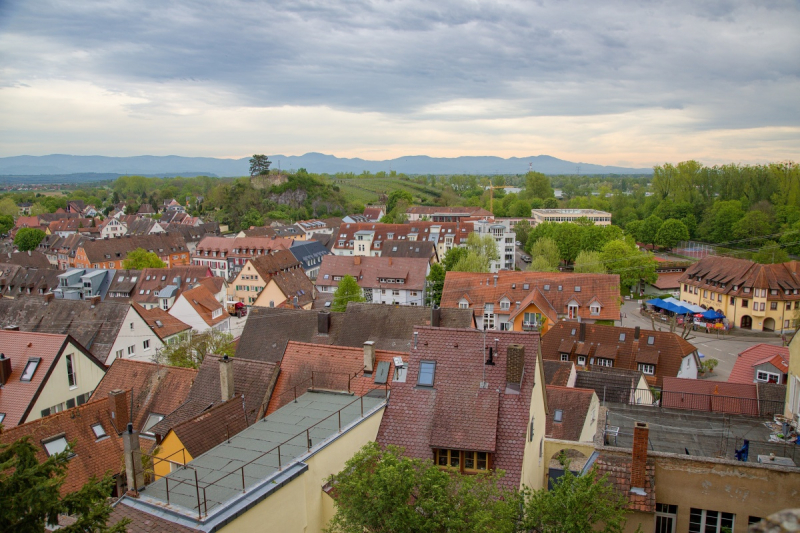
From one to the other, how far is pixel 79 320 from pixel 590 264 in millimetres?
53896

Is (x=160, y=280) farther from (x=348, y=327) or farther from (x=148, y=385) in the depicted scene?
(x=148, y=385)

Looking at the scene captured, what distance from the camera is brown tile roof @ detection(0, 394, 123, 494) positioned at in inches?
609

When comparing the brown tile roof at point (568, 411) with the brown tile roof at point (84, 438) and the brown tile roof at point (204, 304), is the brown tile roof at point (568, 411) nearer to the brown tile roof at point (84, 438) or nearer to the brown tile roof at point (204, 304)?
the brown tile roof at point (84, 438)

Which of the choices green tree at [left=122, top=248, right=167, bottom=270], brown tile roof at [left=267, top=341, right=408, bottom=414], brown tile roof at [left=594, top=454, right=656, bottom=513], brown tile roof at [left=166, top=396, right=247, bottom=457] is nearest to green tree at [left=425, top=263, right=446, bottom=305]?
green tree at [left=122, top=248, right=167, bottom=270]

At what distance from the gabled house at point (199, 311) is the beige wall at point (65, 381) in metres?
20.8

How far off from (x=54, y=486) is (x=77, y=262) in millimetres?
87864

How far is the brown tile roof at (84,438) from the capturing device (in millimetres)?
15461

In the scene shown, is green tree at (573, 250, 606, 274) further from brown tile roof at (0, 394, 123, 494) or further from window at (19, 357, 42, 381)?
brown tile roof at (0, 394, 123, 494)

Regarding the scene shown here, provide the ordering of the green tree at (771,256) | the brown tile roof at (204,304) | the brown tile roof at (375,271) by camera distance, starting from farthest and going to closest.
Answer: the green tree at (771,256)
the brown tile roof at (375,271)
the brown tile roof at (204,304)

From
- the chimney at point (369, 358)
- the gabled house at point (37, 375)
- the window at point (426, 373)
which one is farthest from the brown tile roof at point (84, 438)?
the window at point (426, 373)

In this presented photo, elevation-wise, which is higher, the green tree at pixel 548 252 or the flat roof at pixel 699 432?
the green tree at pixel 548 252

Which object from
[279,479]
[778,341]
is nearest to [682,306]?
[778,341]

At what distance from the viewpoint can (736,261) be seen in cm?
5759

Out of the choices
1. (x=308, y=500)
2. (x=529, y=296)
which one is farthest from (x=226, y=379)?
(x=529, y=296)
